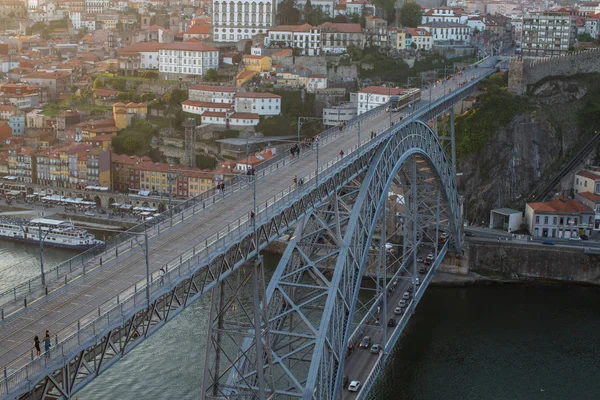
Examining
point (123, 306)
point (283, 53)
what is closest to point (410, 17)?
point (283, 53)

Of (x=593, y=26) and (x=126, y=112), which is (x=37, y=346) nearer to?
(x=126, y=112)

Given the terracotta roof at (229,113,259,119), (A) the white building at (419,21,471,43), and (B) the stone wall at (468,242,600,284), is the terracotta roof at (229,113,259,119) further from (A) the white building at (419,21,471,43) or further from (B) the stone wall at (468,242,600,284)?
(A) the white building at (419,21,471,43)

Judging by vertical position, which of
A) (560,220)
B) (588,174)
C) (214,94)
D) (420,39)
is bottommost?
(560,220)

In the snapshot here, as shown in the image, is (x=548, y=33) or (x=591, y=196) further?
(x=548, y=33)

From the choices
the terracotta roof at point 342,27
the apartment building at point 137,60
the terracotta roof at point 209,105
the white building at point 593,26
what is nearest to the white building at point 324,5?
the terracotta roof at point 342,27

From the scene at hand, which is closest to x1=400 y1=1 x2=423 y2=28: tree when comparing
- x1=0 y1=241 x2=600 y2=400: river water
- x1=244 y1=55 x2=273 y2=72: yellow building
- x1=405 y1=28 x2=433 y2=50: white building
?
x1=405 y1=28 x2=433 y2=50: white building

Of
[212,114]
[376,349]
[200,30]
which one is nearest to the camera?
[376,349]

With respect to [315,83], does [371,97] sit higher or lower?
lower
